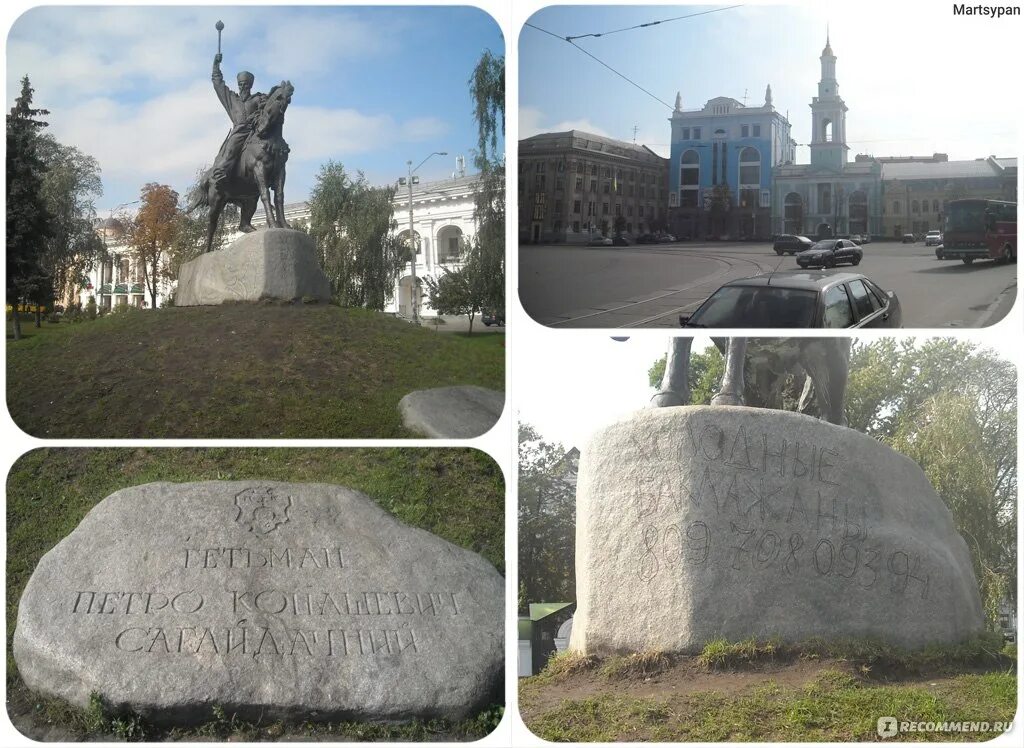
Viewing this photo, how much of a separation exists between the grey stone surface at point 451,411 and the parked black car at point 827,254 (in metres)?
2.54

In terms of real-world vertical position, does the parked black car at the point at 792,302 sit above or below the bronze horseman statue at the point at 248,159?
below

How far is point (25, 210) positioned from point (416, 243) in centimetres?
320

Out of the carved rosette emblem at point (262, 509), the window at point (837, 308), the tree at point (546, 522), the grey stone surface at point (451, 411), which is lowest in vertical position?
the tree at point (546, 522)

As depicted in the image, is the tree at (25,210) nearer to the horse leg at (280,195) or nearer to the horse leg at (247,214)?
the horse leg at (247,214)

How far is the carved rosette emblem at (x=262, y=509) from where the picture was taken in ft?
18.8

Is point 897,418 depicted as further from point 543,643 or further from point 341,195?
point 341,195

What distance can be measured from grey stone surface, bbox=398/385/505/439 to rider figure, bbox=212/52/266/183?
8.85 ft

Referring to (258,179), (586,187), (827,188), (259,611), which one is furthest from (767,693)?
(258,179)

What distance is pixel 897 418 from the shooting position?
12242mm

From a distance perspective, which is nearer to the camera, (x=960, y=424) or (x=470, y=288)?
(x=470, y=288)

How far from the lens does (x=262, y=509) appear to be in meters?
5.80

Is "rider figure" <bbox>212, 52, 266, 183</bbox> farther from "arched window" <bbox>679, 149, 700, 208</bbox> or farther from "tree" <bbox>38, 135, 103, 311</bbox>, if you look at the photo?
"arched window" <bbox>679, 149, 700, 208</bbox>

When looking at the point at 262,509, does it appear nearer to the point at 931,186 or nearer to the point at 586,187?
the point at 586,187

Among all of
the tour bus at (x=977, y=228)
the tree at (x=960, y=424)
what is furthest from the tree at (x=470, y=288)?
the tree at (x=960, y=424)
